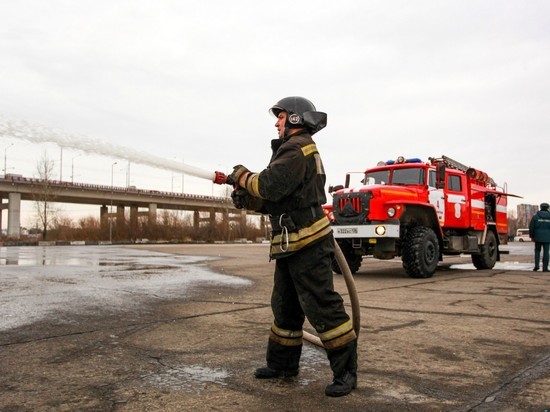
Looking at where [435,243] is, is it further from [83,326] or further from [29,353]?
[29,353]

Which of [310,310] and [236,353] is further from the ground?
[310,310]

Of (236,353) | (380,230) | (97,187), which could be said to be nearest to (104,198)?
(97,187)

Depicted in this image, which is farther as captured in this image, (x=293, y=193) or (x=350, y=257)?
(x=350, y=257)

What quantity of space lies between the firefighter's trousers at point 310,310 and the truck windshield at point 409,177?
811 cm

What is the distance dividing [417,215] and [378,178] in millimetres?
1355

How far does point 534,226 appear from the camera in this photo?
12.3 meters

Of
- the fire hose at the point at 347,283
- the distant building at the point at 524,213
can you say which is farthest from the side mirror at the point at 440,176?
the distant building at the point at 524,213

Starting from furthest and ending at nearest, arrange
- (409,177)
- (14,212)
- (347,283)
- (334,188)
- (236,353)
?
1. (14,212)
2. (409,177)
3. (334,188)
4. (236,353)
5. (347,283)

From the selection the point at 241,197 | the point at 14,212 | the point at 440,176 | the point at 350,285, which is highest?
the point at 14,212

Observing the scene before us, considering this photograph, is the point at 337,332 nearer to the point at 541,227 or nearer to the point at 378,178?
the point at 378,178

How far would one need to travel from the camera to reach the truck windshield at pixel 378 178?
1132 centimetres

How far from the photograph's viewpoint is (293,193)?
10.7 ft

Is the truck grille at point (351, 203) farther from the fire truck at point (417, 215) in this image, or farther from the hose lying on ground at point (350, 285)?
the hose lying on ground at point (350, 285)

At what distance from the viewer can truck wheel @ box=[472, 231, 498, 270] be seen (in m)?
12.8
